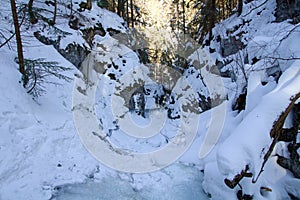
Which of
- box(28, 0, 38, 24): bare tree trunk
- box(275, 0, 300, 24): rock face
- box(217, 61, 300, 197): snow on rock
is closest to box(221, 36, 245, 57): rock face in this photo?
box(275, 0, 300, 24): rock face

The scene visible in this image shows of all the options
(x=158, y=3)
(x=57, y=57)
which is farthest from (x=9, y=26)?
(x=158, y=3)

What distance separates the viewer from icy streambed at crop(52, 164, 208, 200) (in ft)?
12.4

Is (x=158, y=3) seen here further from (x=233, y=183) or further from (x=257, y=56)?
(x=233, y=183)

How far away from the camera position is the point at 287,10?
825cm

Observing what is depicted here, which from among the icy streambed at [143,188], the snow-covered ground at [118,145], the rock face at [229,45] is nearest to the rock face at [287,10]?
the rock face at [229,45]

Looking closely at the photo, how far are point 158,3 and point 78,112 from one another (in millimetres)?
24397

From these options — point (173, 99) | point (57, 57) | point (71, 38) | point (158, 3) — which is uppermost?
point (158, 3)

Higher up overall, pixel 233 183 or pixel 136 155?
pixel 233 183

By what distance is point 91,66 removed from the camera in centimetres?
963

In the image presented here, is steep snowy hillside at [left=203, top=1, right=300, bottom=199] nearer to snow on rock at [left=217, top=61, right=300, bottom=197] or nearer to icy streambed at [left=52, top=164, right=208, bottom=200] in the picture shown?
snow on rock at [left=217, top=61, right=300, bottom=197]

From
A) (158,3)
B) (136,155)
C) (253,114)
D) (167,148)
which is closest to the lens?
(253,114)

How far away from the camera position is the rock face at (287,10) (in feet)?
25.8

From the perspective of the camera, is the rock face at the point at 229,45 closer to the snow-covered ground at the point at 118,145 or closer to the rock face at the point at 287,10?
the rock face at the point at 287,10

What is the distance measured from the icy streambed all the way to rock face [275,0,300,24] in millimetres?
7072
